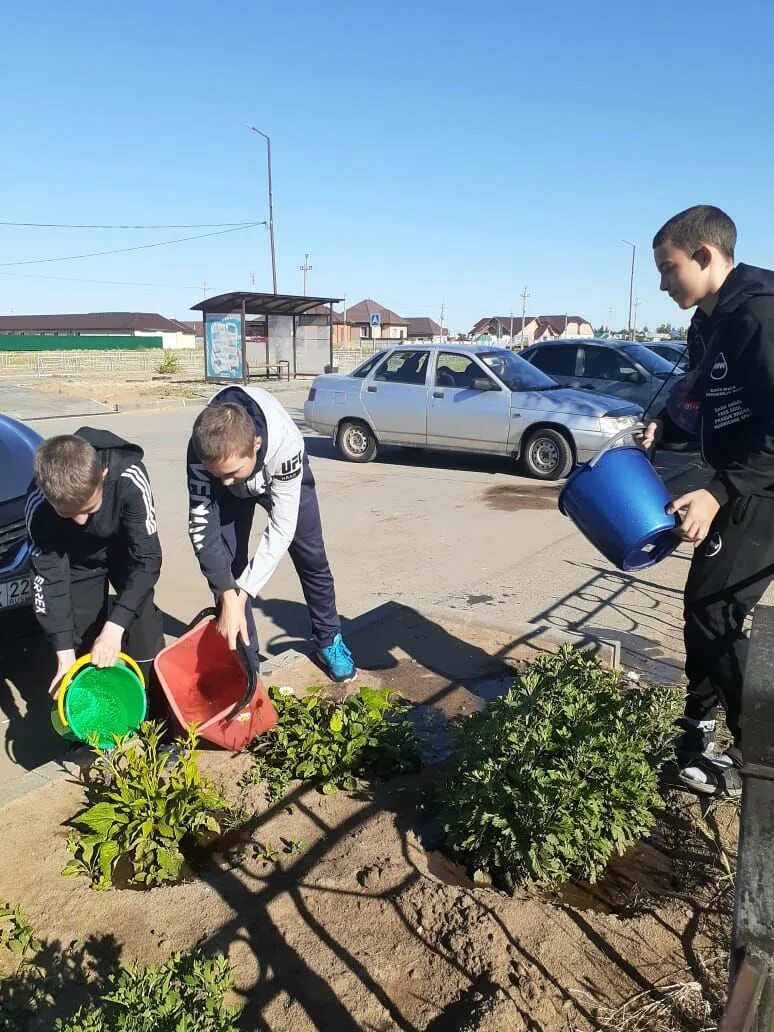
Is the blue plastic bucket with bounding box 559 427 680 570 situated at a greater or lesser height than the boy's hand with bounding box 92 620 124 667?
greater

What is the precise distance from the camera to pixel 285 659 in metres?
4.38

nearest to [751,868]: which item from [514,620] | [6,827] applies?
[6,827]

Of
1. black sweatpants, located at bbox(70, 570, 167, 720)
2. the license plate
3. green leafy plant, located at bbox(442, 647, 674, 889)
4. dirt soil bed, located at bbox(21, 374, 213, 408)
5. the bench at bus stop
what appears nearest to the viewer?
green leafy plant, located at bbox(442, 647, 674, 889)

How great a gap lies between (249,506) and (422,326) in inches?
3763

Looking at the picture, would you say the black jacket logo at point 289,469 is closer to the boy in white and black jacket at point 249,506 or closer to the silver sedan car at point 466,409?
the boy in white and black jacket at point 249,506

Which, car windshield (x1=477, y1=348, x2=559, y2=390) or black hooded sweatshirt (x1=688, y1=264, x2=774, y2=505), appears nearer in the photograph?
black hooded sweatshirt (x1=688, y1=264, x2=774, y2=505)

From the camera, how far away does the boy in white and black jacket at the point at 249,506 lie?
305 centimetres

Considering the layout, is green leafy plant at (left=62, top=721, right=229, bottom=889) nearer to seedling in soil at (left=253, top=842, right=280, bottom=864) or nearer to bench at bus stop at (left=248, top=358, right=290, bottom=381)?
seedling in soil at (left=253, top=842, right=280, bottom=864)

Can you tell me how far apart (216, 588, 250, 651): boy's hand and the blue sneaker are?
967 mm

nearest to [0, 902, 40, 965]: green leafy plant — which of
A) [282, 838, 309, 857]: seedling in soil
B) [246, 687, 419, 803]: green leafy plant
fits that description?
[282, 838, 309, 857]: seedling in soil

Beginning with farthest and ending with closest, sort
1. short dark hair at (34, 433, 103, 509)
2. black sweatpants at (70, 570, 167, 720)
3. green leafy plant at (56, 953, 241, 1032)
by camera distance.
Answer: black sweatpants at (70, 570, 167, 720) → short dark hair at (34, 433, 103, 509) → green leafy plant at (56, 953, 241, 1032)

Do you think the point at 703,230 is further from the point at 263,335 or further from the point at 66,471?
the point at 263,335

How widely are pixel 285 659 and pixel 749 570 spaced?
8.07 feet

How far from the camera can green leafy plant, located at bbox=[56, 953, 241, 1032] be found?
1823 mm
